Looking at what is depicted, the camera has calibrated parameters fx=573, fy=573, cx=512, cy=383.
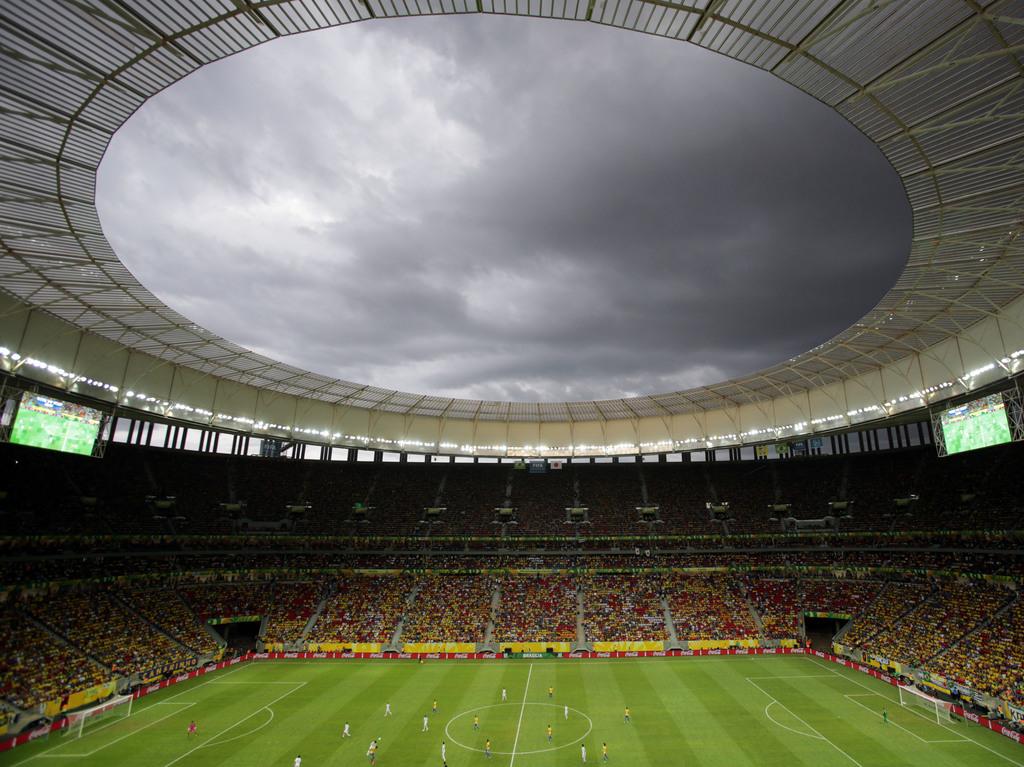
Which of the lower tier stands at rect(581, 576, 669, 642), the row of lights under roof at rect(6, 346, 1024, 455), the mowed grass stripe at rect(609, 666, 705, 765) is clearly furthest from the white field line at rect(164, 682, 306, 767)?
the lower tier stands at rect(581, 576, 669, 642)

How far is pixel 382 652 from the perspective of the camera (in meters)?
48.4

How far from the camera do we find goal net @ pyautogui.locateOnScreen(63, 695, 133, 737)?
30266 millimetres

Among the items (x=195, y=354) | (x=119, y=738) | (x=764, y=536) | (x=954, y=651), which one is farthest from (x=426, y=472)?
(x=954, y=651)

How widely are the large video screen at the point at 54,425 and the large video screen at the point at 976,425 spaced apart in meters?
56.1

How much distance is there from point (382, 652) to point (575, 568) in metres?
21.4

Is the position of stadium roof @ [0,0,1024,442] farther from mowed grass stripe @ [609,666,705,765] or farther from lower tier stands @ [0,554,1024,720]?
mowed grass stripe @ [609,666,705,765]

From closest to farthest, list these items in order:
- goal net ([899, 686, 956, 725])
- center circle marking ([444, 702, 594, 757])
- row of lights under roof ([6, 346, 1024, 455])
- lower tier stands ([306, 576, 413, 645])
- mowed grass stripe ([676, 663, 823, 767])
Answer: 1. mowed grass stripe ([676, 663, 823, 767])
2. center circle marking ([444, 702, 594, 757])
3. goal net ([899, 686, 956, 725])
4. row of lights under roof ([6, 346, 1024, 455])
5. lower tier stands ([306, 576, 413, 645])

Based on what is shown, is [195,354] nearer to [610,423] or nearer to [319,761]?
[319,761]

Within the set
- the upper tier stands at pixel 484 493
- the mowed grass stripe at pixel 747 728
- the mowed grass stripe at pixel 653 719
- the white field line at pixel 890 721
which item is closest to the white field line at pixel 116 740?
the upper tier stands at pixel 484 493

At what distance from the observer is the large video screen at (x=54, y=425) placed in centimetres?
3356

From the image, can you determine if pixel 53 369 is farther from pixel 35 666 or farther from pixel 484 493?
pixel 484 493

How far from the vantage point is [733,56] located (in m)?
19.3

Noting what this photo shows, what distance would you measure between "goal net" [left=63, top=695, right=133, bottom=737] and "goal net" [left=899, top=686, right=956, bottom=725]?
44.8 m

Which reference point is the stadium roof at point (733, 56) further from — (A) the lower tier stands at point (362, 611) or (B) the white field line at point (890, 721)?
(A) the lower tier stands at point (362, 611)
